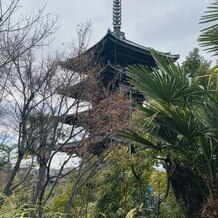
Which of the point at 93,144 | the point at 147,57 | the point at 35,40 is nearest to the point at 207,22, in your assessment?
the point at 35,40

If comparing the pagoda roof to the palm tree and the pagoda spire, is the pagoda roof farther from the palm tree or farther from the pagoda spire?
the palm tree

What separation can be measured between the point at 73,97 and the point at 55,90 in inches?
25.5

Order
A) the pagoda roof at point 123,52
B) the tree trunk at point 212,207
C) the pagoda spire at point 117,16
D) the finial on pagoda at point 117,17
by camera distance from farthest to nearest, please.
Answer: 1. the pagoda spire at point 117,16
2. the finial on pagoda at point 117,17
3. the pagoda roof at point 123,52
4. the tree trunk at point 212,207

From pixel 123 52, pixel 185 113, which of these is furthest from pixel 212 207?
pixel 123 52

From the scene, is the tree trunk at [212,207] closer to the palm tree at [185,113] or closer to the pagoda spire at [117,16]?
the palm tree at [185,113]

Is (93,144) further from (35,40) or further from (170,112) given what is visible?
(170,112)

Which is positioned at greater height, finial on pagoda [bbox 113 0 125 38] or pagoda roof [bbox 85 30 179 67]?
finial on pagoda [bbox 113 0 125 38]

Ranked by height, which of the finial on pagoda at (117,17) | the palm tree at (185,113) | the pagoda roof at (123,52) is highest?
the finial on pagoda at (117,17)

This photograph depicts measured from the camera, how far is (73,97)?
7770 mm

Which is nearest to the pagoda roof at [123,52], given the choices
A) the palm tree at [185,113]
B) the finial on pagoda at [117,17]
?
the finial on pagoda at [117,17]

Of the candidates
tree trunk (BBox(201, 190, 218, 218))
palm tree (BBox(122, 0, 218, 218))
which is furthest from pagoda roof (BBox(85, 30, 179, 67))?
tree trunk (BBox(201, 190, 218, 218))

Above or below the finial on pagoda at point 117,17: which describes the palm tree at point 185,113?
below

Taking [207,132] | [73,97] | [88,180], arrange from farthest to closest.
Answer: [88,180]
[73,97]
[207,132]

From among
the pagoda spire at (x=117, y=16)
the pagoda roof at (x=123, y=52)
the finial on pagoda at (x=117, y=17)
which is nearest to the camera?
the pagoda roof at (x=123, y=52)
